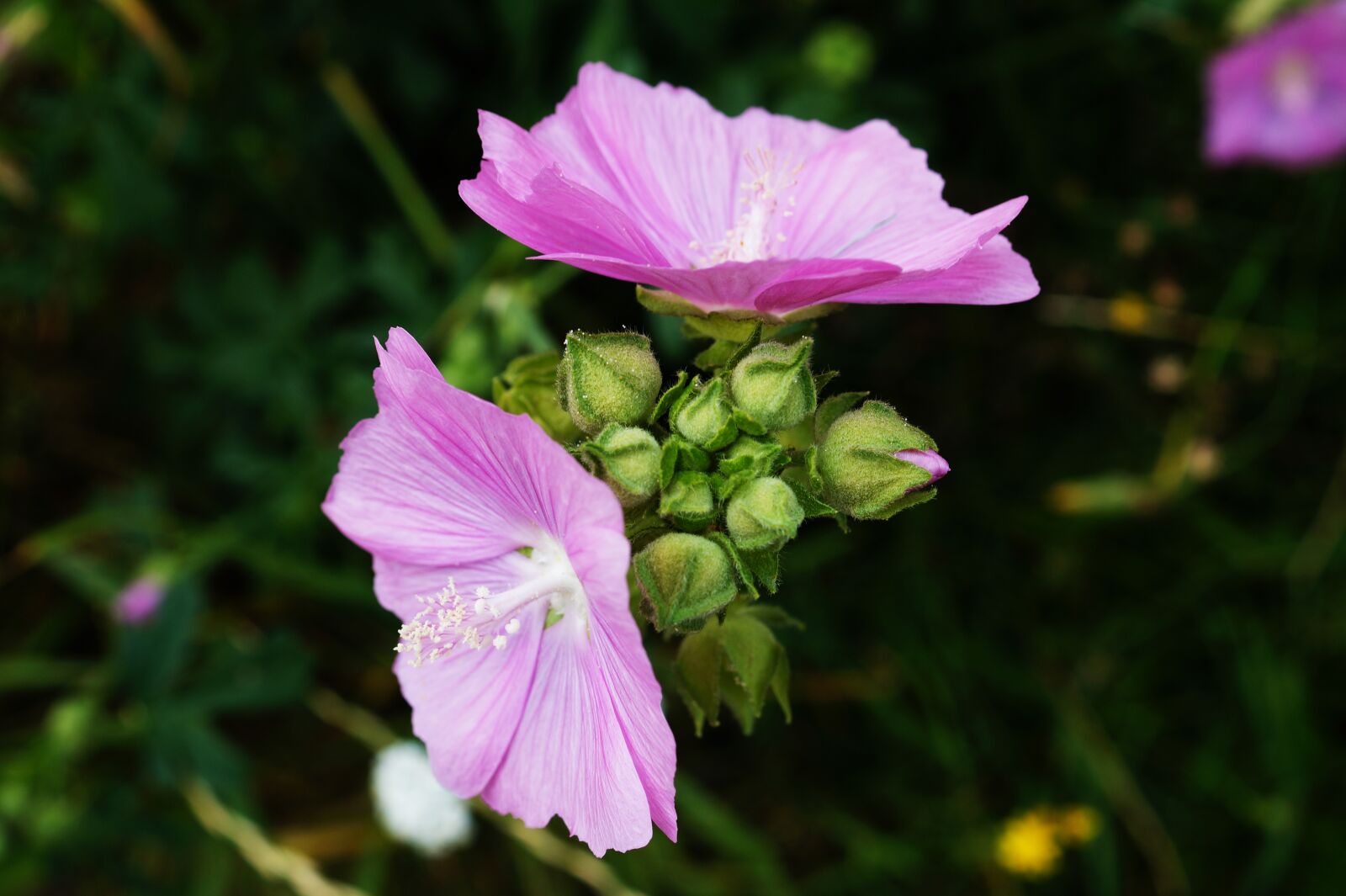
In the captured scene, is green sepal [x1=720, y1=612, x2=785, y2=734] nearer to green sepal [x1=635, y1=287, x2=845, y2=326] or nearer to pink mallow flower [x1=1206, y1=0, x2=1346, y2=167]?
green sepal [x1=635, y1=287, x2=845, y2=326]

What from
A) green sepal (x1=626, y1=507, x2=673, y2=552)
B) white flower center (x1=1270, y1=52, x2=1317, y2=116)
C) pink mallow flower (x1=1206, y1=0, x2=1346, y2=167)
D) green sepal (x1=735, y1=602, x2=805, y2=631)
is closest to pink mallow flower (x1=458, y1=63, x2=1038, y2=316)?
green sepal (x1=626, y1=507, x2=673, y2=552)

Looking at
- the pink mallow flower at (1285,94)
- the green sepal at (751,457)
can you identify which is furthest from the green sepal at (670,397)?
the pink mallow flower at (1285,94)

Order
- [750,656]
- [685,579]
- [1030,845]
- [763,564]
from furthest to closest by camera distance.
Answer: [1030,845], [750,656], [763,564], [685,579]

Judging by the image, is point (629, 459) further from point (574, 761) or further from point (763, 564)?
point (574, 761)

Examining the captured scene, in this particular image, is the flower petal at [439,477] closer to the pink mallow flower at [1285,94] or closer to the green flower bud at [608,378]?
the green flower bud at [608,378]

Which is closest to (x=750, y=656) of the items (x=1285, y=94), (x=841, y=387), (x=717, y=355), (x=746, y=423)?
(x=746, y=423)

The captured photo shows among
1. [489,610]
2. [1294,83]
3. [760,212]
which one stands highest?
[760,212]
